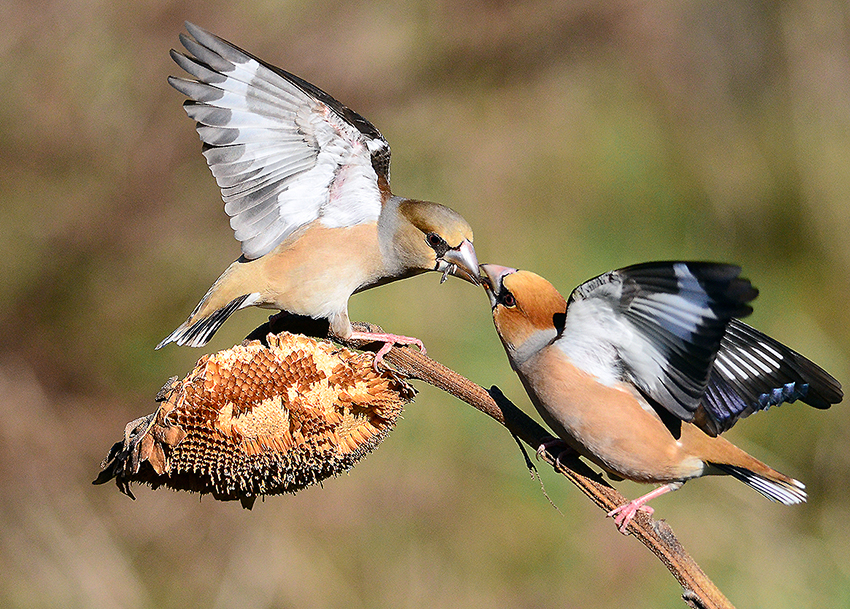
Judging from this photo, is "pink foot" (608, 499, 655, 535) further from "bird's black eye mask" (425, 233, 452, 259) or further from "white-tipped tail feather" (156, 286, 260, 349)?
"white-tipped tail feather" (156, 286, 260, 349)

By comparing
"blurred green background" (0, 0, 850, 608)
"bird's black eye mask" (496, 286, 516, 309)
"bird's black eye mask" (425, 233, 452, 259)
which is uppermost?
"bird's black eye mask" (496, 286, 516, 309)

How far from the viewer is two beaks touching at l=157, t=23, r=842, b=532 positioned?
257 centimetres

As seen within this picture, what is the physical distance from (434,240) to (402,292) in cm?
298

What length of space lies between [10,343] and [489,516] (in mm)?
3580

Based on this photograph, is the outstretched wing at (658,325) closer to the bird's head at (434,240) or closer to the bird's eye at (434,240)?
the bird's head at (434,240)

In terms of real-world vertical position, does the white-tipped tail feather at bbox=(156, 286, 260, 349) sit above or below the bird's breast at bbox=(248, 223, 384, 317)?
below

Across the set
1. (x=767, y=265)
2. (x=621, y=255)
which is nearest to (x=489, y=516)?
(x=621, y=255)

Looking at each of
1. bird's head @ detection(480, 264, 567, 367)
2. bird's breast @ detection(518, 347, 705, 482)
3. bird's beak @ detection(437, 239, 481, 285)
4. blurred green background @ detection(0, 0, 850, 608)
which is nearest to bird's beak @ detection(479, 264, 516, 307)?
bird's head @ detection(480, 264, 567, 367)

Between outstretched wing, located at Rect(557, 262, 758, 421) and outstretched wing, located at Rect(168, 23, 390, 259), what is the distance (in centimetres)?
142

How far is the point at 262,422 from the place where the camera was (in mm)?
2539

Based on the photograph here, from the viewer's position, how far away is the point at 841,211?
6504mm

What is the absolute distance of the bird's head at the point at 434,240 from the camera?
11.9 feet

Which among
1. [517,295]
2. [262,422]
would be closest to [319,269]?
[517,295]

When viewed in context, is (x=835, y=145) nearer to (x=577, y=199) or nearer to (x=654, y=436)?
(x=577, y=199)
